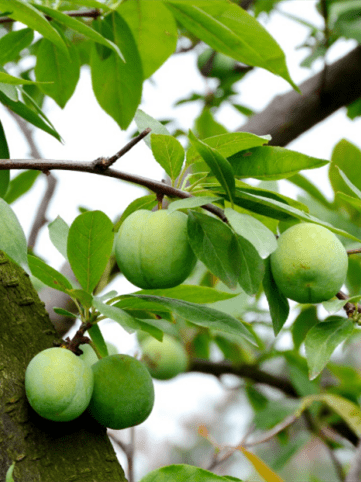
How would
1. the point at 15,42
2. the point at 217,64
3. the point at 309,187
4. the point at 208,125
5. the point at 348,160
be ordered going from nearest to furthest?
the point at 15,42 → the point at 348,160 → the point at 309,187 → the point at 208,125 → the point at 217,64

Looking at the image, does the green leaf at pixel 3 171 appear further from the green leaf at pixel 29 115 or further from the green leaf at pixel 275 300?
the green leaf at pixel 275 300

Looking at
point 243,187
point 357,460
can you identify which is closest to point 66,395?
point 243,187

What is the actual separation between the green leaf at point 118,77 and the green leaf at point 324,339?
40cm

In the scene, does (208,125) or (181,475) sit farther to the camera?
(208,125)

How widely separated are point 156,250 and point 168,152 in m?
0.09

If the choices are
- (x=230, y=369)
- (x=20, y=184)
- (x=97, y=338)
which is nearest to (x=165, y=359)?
(x=230, y=369)

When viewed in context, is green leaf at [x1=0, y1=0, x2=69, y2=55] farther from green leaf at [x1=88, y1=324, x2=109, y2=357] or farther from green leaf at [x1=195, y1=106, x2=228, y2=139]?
green leaf at [x1=195, y1=106, x2=228, y2=139]

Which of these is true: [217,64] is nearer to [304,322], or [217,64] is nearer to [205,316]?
[304,322]

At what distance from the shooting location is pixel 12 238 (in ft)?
1.15

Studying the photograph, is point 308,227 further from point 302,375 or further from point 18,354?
point 302,375

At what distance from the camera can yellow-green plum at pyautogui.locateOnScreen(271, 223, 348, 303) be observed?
16.5 inches

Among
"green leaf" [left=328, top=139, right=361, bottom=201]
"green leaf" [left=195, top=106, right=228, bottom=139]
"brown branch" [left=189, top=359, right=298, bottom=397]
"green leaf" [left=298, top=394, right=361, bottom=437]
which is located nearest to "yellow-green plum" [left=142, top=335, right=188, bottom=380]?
"brown branch" [left=189, top=359, right=298, bottom=397]

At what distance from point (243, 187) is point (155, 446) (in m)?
7.70

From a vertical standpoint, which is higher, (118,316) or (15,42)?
(15,42)
